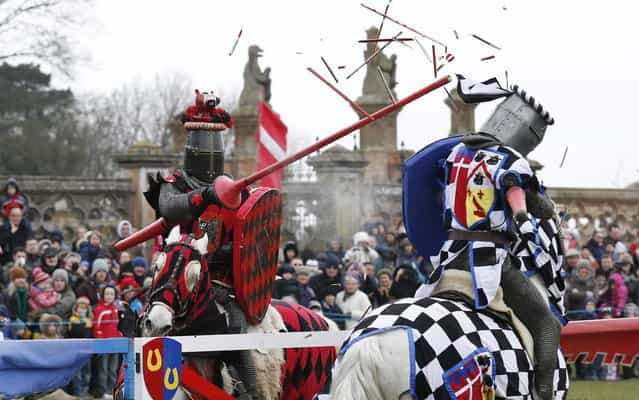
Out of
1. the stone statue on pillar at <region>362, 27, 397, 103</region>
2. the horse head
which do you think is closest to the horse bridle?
the horse head

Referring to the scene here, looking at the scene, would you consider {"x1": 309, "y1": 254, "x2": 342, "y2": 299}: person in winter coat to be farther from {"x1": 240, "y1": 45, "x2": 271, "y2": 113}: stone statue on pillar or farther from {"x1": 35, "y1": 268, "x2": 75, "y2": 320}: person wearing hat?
{"x1": 240, "y1": 45, "x2": 271, "y2": 113}: stone statue on pillar

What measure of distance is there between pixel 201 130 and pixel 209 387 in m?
1.84

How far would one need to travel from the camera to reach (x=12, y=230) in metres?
16.2

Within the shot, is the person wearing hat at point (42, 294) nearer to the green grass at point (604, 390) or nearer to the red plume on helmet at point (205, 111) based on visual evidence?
the green grass at point (604, 390)

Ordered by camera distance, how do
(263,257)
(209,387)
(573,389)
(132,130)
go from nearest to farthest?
(209,387)
(263,257)
(573,389)
(132,130)

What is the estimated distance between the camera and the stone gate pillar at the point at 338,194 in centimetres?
2019

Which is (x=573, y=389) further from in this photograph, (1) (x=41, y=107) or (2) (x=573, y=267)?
(1) (x=41, y=107)

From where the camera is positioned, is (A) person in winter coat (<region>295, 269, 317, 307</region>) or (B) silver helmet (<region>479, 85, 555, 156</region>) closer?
(B) silver helmet (<region>479, 85, 555, 156</region>)

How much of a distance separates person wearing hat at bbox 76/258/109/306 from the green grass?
5392mm

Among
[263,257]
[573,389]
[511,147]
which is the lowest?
[573,389]

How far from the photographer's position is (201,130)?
28.6 ft

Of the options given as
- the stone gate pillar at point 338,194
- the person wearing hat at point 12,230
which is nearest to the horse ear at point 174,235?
the person wearing hat at point 12,230

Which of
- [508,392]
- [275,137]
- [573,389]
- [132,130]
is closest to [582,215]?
[573,389]

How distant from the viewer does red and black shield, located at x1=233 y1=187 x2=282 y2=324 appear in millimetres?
8289
